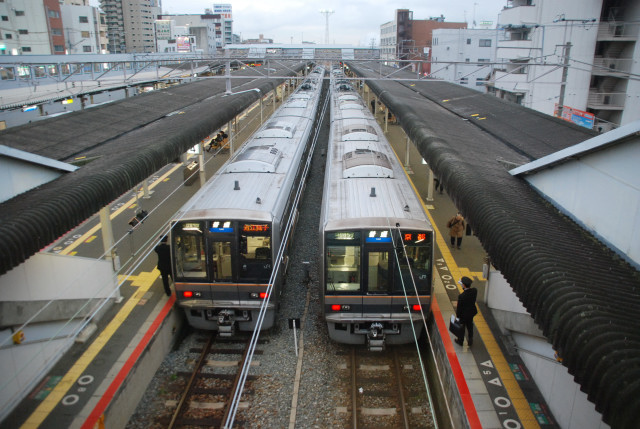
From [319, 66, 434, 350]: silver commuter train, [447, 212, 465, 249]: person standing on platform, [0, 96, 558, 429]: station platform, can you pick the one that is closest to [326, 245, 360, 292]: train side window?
[319, 66, 434, 350]: silver commuter train

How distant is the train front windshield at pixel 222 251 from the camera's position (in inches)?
303

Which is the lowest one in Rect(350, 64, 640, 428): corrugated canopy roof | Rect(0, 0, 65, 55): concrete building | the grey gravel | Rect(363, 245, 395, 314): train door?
the grey gravel

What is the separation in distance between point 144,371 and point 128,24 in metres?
100

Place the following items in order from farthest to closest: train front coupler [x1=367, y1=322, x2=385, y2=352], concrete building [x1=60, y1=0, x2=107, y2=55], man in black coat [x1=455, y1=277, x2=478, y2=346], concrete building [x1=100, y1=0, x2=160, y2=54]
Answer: concrete building [x1=100, y1=0, x2=160, y2=54] < concrete building [x1=60, y1=0, x2=107, y2=55] < train front coupler [x1=367, y1=322, x2=385, y2=352] < man in black coat [x1=455, y1=277, x2=478, y2=346]

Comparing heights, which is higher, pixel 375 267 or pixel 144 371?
pixel 375 267

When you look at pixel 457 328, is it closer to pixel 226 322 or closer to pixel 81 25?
pixel 226 322

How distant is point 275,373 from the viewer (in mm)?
7520

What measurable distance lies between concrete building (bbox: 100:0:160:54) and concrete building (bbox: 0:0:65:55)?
5214 cm

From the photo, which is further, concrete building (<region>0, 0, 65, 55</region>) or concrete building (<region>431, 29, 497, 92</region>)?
concrete building (<region>431, 29, 497, 92</region>)

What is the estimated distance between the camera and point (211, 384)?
733 centimetres

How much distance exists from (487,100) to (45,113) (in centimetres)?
1606

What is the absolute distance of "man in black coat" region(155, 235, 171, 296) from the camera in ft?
27.9

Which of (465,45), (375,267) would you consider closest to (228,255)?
(375,267)

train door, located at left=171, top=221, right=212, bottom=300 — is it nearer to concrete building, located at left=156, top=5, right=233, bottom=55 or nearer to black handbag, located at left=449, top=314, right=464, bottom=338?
black handbag, located at left=449, top=314, right=464, bottom=338
